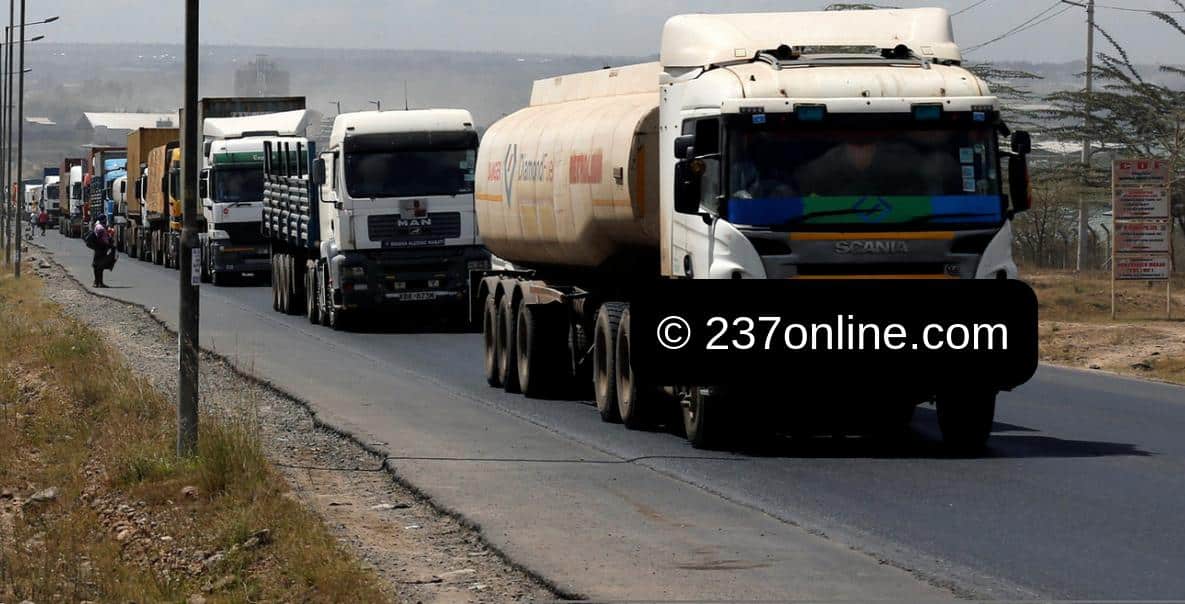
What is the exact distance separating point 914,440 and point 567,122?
500 centimetres

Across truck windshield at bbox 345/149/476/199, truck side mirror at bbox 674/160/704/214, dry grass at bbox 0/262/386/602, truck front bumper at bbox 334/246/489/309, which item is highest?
truck windshield at bbox 345/149/476/199

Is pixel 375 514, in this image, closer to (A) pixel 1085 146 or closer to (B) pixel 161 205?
(A) pixel 1085 146

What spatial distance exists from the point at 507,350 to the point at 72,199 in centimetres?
9630

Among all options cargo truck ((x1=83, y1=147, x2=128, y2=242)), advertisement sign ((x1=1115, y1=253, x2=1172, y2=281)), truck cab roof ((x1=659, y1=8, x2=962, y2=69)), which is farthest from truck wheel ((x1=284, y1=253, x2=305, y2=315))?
cargo truck ((x1=83, y1=147, x2=128, y2=242))

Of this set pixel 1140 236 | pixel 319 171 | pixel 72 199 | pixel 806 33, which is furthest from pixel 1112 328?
pixel 72 199

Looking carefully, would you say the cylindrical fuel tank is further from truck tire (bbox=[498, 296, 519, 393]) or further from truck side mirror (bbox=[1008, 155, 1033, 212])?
truck side mirror (bbox=[1008, 155, 1033, 212])

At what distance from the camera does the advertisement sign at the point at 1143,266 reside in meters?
31.6

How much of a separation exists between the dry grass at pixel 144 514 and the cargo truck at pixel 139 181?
45.5 metres

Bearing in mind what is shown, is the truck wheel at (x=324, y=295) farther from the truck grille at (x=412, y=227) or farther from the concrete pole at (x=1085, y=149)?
the concrete pole at (x=1085, y=149)

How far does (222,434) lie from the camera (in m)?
14.3

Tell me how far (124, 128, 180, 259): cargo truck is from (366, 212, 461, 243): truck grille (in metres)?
34.6

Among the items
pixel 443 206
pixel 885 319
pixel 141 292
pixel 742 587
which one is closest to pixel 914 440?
pixel 885 319

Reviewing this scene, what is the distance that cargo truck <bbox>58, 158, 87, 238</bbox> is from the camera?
108250mm

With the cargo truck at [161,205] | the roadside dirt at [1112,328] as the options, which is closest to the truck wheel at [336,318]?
the roadside dirt at [1112,328]
